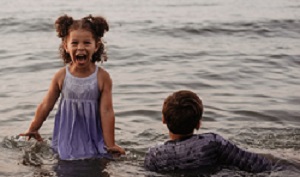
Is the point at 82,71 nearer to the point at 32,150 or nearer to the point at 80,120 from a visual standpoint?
the point at 80,120

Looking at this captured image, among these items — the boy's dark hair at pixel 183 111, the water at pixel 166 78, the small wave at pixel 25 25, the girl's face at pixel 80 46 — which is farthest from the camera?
the small wave at pixel 25 25

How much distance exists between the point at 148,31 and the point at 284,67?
5.65m

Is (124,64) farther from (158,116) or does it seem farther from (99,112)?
(99,112)

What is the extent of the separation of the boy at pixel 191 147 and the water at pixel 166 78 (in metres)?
0.13

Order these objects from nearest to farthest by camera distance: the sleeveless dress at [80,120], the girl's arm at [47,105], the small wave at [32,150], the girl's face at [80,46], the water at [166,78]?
the girl's face at [80,46] → the sleeveless dress at [80,120] → the girl's arm at [47,105] → the small wave at [32,150] → the water at [166,78]

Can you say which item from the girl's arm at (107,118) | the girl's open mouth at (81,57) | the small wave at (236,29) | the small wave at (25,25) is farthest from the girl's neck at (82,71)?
→ the small wave at (25,25)

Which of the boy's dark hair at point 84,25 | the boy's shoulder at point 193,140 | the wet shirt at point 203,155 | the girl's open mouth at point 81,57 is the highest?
the boy's dark hair at point 84,25

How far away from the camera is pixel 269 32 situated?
50.6 feet

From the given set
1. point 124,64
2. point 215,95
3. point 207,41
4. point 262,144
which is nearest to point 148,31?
point 207,41

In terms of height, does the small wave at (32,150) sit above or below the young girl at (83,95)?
below

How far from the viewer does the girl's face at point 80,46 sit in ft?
16.9

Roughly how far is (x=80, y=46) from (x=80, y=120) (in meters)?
0.74

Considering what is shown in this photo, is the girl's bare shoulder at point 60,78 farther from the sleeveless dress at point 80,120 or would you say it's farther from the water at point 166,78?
the water at point 166,78

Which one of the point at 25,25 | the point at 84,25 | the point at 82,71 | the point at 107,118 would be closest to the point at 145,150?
the point at 107,118
